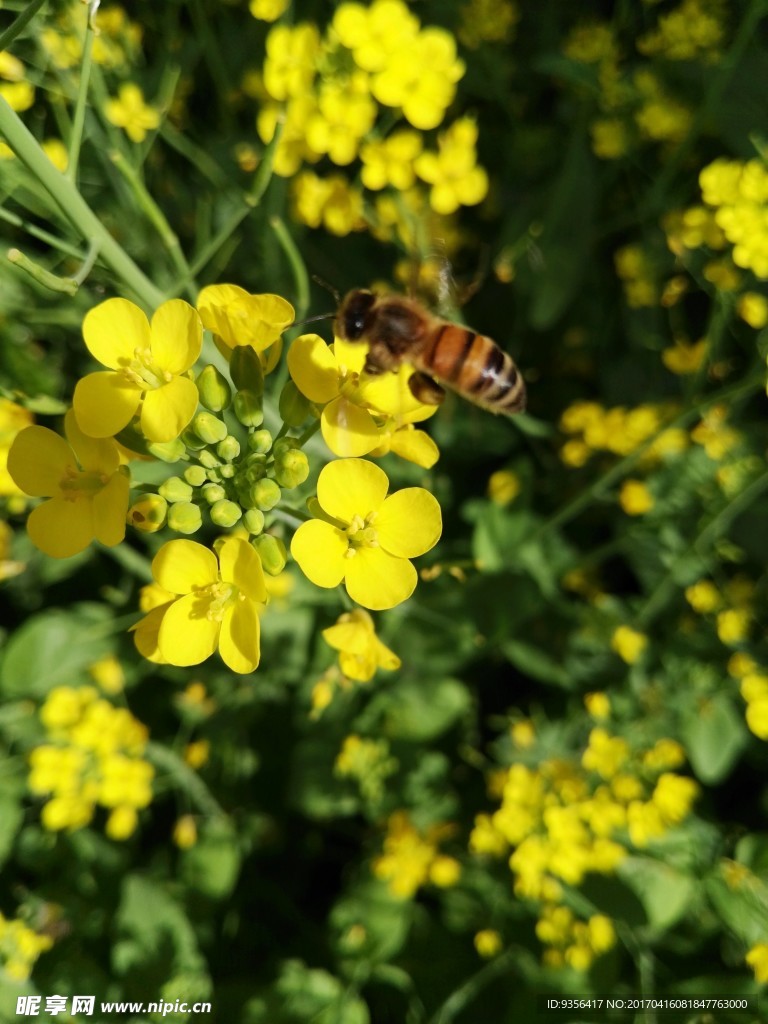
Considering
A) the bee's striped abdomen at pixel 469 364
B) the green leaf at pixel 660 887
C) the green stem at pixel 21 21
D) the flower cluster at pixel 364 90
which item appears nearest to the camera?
the green stem at pixel 21 21

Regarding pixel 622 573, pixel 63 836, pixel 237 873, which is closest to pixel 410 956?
pixel 237 873

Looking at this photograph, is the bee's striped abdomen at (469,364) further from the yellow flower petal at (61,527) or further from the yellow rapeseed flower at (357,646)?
the yellow flower petal at (61,527)

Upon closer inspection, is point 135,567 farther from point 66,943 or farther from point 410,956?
point 410,956

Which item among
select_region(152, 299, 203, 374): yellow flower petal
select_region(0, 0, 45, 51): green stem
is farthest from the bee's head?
select_region(0, 0, 45, 51): green stem

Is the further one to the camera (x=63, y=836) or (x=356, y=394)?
(x=63, y=836)

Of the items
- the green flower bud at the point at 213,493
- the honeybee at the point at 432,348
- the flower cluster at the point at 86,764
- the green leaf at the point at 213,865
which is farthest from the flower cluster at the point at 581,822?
the green flower bud at the point at 213,493

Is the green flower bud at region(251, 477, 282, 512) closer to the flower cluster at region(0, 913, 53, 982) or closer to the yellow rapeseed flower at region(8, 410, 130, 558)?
the yellow rapeseed flower at region(8, 410, 130, 558)

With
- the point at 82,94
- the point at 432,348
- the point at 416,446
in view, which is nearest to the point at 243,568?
the point at 416,446
